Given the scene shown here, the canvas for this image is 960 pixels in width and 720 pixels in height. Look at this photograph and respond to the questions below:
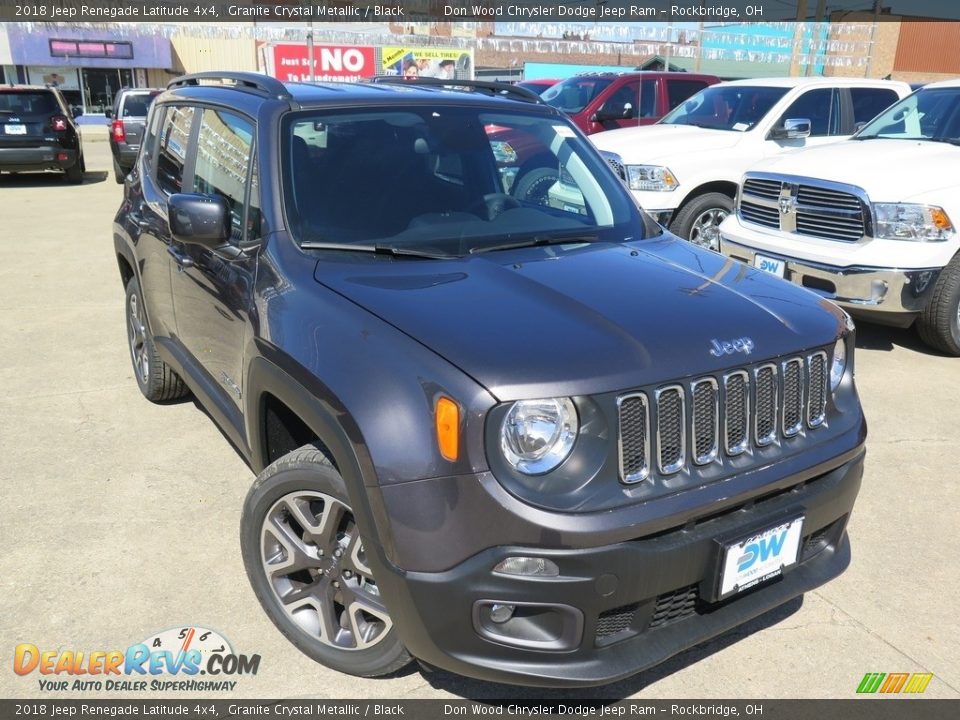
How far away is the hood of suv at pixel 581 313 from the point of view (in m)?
2.17

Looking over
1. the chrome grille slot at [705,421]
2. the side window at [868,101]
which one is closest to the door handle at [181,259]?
the chrome grille slot at [705,421]

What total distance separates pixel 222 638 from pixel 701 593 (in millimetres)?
1654

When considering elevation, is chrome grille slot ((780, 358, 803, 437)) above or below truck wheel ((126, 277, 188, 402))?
above

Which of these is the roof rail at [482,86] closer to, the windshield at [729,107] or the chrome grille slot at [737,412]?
the chrome grille slot at [737,412]

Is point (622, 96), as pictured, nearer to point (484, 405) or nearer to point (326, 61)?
point (484, 405)

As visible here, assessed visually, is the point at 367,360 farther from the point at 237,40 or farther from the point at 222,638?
the point at 237,40

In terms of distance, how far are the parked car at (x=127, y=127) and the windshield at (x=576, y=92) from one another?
24.3 feet

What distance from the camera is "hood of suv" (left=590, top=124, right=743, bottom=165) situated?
7836mm

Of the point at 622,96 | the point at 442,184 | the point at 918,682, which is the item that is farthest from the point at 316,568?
the point at 622,96

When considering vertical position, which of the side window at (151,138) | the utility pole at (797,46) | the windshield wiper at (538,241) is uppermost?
the utility pole at (797,46)

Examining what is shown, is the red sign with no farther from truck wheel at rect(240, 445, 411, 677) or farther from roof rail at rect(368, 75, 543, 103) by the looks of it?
truck wheel at rect(240, 445, 411, 677)

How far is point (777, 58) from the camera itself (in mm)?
31344

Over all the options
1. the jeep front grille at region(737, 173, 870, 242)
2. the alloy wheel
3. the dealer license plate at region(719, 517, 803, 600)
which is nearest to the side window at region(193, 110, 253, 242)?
the alloy wheel

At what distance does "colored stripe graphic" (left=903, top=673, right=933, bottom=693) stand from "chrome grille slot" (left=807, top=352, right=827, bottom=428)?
3.05 ft
